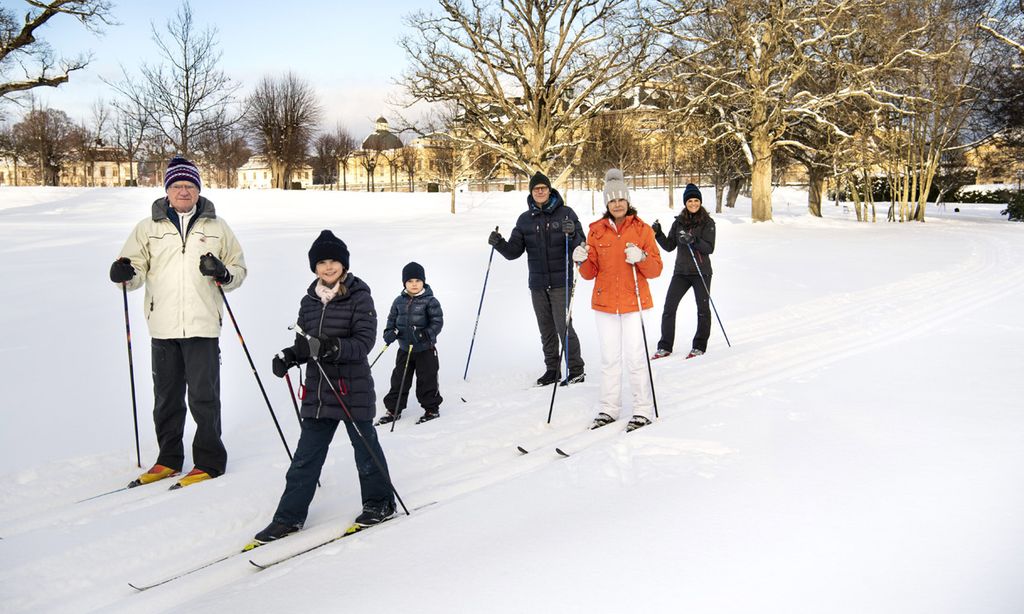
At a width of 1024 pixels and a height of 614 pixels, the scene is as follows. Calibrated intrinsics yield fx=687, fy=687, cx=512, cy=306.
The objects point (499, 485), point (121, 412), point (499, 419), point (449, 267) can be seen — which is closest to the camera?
point (499, 485)

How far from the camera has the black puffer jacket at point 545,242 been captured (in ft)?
21.6

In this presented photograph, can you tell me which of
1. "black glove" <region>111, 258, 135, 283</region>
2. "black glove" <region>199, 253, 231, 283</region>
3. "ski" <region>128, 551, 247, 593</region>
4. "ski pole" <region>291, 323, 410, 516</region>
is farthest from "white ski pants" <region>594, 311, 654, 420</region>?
"black glove" <region>111, 258, 135, 283</region>

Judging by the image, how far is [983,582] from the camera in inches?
105

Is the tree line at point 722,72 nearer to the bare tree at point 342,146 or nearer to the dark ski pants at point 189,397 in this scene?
the dark ski pants at point 189,397

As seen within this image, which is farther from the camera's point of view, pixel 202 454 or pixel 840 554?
pixel 202 454

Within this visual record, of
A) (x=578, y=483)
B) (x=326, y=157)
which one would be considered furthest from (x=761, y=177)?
(x=326, y=157)

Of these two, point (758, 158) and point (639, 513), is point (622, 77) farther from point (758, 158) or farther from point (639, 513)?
point (639, 513)

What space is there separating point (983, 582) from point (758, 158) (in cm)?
2425

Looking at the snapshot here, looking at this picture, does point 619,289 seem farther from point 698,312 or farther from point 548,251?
point 698,312

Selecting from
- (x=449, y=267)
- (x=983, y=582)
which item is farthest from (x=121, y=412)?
(x=449, y=267)

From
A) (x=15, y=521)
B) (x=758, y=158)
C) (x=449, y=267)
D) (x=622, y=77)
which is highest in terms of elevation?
(x=622, y=77)

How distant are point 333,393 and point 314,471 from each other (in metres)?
0.46

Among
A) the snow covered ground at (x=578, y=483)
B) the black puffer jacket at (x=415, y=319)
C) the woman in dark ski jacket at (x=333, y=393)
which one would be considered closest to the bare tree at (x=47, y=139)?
the snow covered ground at (x=578, y=483)

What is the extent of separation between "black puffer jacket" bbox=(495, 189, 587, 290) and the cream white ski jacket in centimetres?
278
